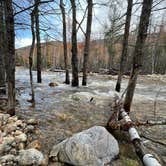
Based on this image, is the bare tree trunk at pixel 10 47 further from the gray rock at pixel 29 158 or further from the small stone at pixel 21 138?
the gray rock at pixel 29 158

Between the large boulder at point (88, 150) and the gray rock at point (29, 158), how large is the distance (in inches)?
10.1

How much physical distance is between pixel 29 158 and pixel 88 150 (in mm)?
910

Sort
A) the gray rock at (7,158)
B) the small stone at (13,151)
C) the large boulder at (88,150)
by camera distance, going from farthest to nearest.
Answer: the small stone at (13,151), the large boulder at (88,150), the gray rock at (7,158)

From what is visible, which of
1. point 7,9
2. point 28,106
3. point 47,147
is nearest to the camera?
point 47,147

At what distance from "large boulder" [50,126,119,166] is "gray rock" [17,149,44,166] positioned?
0.26m

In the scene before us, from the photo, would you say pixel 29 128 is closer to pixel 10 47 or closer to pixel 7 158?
pixel 7 158

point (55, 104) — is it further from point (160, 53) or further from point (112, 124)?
point (160, 53)

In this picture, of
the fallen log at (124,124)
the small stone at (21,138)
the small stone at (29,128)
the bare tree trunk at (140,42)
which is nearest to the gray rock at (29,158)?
the small stone at (21,138)

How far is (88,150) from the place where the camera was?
2971 mm

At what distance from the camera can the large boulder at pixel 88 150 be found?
2887mm

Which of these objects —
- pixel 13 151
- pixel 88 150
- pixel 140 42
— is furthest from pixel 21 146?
pixel 140 42

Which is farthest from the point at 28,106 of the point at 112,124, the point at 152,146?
the point at 152,146

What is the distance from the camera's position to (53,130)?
13.4 feet

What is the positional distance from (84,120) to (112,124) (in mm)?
959
